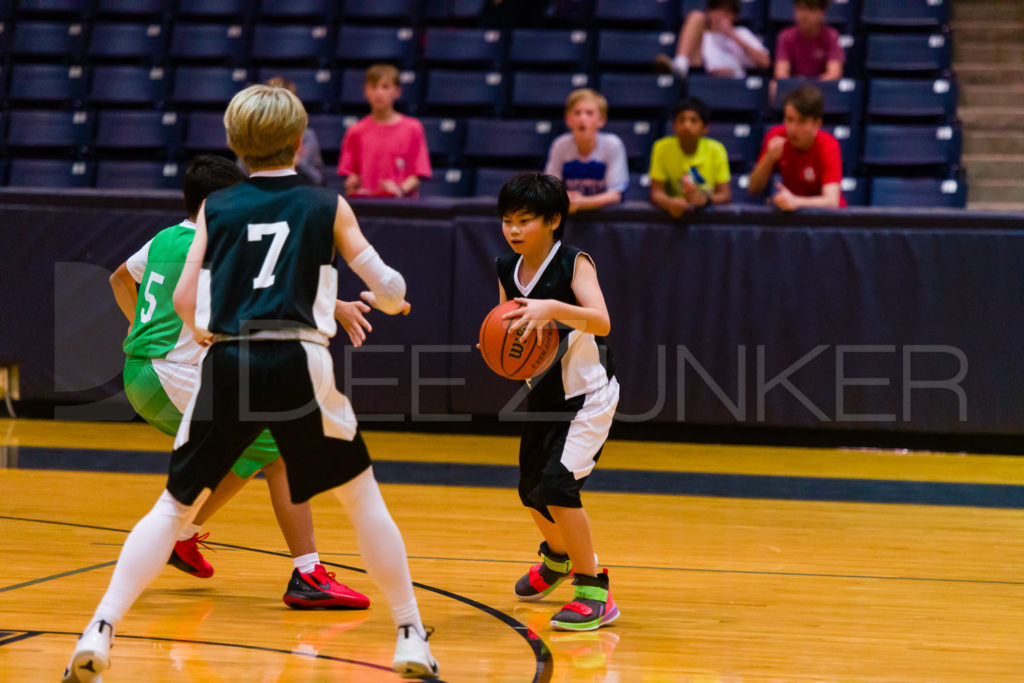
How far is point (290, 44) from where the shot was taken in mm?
9867

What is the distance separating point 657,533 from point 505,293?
5.36 feet

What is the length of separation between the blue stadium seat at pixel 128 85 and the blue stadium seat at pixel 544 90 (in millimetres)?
3045

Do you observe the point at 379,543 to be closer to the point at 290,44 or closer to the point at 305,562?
the point at 305,562

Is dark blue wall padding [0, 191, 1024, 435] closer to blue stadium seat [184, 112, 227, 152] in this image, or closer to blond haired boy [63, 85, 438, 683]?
blue stadium seat [184, 112, 227, 152]

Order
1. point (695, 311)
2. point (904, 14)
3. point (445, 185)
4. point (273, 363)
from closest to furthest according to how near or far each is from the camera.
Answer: point (273, 363)
point (695, 311)
point (445, 185)
point (904, 14)

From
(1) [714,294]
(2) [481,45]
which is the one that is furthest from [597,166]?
(2) [481,45]

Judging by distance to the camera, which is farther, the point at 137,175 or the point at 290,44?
the point at 290,44

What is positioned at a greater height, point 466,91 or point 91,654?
point 466,91

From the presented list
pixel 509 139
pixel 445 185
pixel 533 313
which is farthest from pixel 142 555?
pixel 509 139

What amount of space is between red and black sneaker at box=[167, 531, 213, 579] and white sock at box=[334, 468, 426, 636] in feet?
4.01

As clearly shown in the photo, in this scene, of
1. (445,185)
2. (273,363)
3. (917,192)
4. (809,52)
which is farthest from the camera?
(809,52)

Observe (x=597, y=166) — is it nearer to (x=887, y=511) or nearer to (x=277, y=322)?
(x=887, y=511)

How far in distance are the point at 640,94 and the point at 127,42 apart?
4582 mm

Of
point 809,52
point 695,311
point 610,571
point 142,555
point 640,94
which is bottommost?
point 610,571
